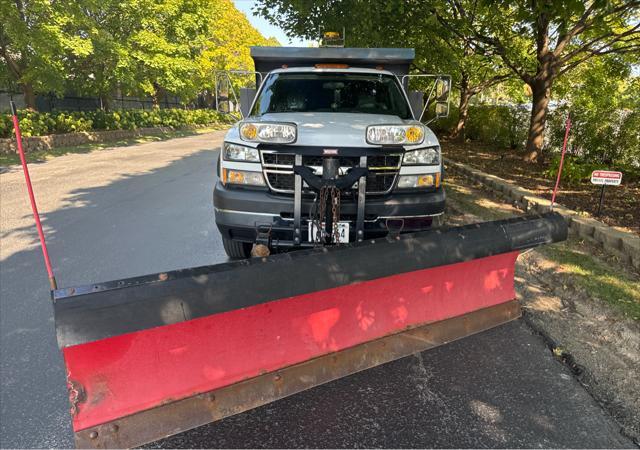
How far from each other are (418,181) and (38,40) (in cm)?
1499

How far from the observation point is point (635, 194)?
7.23m

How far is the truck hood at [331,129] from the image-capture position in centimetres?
347

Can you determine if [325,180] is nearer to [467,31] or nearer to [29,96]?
[467,31]

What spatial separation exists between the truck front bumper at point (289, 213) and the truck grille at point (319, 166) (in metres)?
0.09

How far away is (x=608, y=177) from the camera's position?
5.45m

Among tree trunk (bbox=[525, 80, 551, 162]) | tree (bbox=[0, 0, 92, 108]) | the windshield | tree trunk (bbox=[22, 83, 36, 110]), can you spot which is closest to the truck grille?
the windshield

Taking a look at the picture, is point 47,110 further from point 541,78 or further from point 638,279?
point 638,279

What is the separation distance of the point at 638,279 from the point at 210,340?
430cm

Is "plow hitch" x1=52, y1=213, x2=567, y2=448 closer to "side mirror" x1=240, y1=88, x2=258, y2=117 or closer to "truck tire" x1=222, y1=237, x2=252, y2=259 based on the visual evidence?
"truck tire" x1=222, y1=237, x2=252, y2=259

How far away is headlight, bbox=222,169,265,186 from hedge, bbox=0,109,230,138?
14.7m

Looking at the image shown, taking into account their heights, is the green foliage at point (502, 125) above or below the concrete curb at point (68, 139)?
above

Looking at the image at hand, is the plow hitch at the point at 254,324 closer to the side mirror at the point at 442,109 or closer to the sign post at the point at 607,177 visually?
the side mirror at the point at 442,109

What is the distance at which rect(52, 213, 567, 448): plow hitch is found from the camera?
2.03m

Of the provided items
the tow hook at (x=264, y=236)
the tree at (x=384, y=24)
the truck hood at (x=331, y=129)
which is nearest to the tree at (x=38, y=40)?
the tree at (x=384, y=24)
